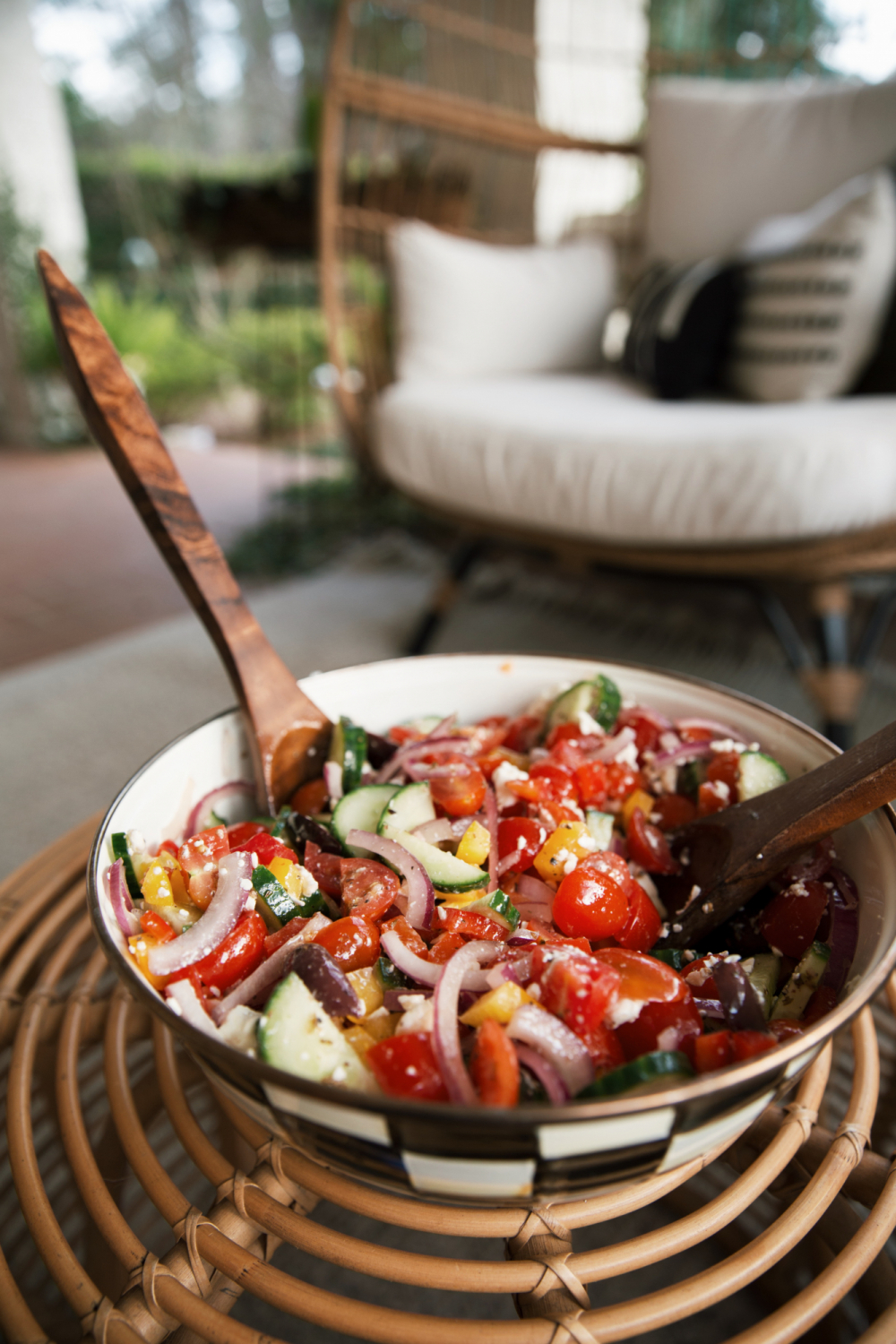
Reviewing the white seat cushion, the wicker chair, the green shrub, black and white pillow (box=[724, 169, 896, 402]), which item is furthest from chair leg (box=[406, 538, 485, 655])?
the green shrub

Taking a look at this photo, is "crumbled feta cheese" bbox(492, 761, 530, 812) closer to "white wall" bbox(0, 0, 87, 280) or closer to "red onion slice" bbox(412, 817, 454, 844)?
"red onion slice" bbox(412, 817, 454, 844)

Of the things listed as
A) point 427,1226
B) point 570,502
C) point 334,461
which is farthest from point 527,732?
point 334,461

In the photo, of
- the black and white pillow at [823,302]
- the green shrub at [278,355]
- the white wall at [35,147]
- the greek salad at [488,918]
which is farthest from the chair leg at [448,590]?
the white wall at [35,147]

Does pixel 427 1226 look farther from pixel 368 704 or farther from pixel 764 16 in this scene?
pixel 764 16

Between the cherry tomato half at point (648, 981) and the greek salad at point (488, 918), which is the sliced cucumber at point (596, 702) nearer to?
the greek salad at point (488, 918)

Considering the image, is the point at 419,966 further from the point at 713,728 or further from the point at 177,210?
the point at 177,210
